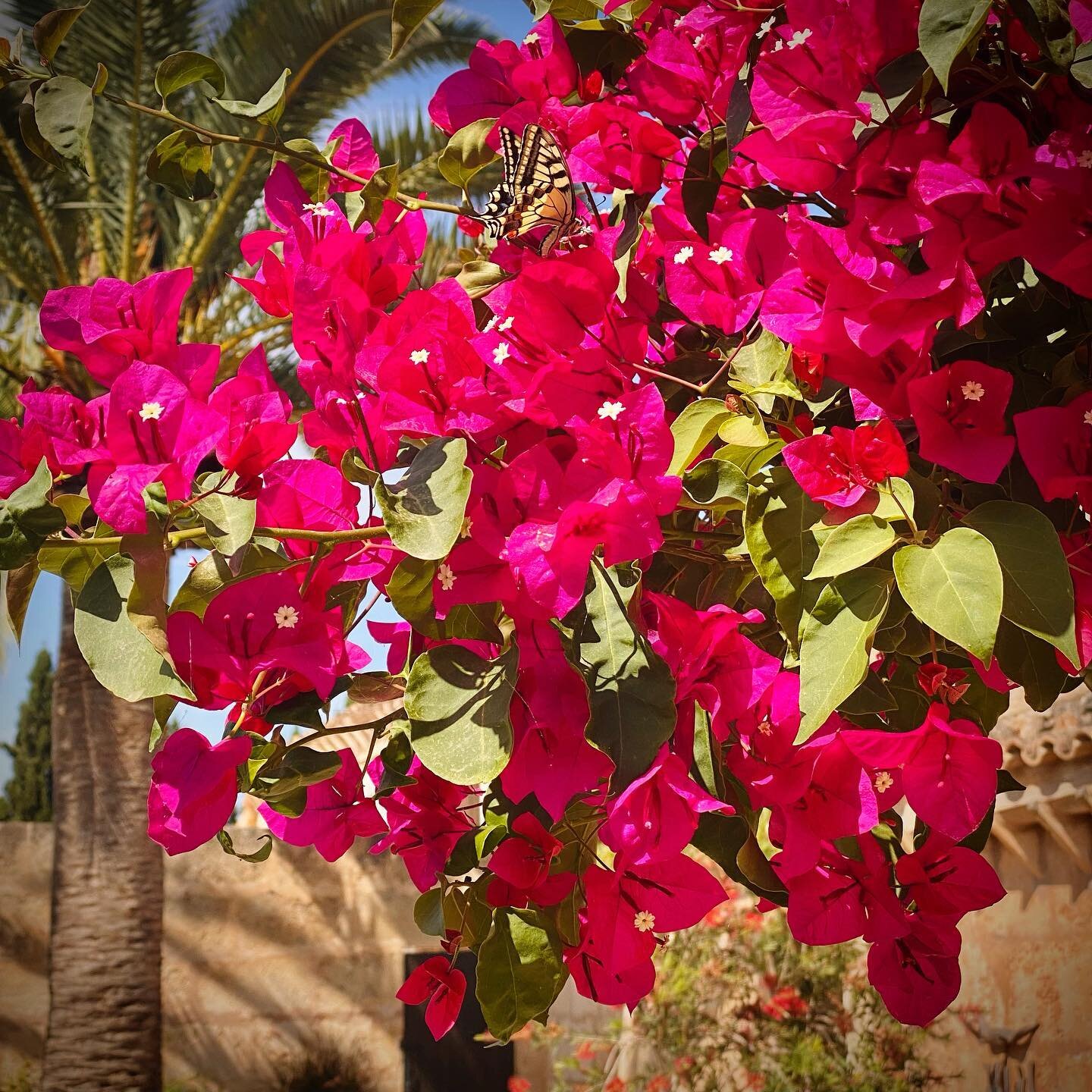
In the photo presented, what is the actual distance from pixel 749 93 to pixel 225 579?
27cm

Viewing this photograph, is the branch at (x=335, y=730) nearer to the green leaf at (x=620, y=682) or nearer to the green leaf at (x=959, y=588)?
the green leaf at (x=620, y=682)

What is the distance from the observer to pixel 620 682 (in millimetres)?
375

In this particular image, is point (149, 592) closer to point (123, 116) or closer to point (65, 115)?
point (65, 115)

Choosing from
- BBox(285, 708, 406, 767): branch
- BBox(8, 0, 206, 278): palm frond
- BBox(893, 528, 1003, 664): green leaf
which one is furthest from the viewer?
BBox(8, 0, 206, 278): palm frond

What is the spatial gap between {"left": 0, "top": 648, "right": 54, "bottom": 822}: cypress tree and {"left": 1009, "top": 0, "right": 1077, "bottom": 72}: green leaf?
794 centimetres

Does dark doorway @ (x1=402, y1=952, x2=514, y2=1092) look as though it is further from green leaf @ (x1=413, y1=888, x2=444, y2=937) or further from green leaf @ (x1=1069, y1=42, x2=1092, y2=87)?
green leaf @ (x1=1069, y1=42, x2=1092, y2=87)

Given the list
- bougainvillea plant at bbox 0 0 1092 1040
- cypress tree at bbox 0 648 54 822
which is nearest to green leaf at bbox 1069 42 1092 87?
bougainvillea plant at bbox 0 0 1092 1040

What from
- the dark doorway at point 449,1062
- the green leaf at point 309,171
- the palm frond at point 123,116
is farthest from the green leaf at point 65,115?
the dark doorway at point 449,1062

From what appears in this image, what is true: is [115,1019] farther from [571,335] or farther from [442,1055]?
[571,335]

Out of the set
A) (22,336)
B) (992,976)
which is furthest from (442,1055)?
(22,336)

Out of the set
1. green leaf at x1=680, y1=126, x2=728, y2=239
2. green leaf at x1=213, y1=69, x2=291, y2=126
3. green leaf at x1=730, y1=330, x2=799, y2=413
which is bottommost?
green leaf at x1=730, y1=330, x2=799, y2=413

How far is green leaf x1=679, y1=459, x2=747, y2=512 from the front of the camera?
0.40 meters

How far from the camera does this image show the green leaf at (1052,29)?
35 centimetres

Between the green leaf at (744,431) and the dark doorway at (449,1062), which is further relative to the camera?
the dark doorway at (449,1062)
